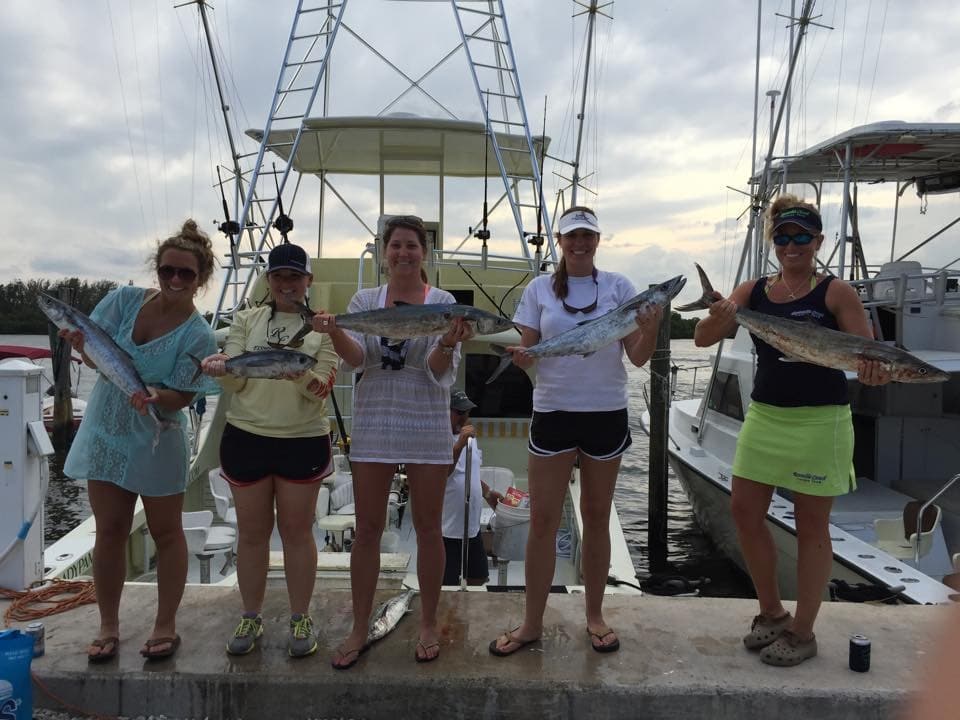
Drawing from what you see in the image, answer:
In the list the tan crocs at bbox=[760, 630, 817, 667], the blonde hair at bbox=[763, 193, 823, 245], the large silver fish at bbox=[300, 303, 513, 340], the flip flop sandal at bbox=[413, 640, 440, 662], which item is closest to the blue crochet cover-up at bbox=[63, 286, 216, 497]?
the large silver fish at bbox=[300, 303, 513, 340]

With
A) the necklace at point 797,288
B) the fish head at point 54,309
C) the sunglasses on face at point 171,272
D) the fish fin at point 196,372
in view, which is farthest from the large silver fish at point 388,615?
the necklace at point 797,288

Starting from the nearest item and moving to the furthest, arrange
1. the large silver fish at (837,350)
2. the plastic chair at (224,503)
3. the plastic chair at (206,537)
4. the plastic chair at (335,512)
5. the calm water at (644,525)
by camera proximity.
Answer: the large silver fish at (837,350)
the plastic chair at (335,512)
the plastic chair at (206,537)
the plastic chair at (224,503)
the calm water at (644,525)

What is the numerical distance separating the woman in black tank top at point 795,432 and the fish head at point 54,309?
315cm

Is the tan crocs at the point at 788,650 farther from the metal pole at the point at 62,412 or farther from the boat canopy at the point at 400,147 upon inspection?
the metal pole at the point at 62,412

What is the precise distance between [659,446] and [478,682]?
25.4ft

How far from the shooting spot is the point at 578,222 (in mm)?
3443

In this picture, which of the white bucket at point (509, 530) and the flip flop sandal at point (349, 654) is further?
the white bucket at point (509, 530)

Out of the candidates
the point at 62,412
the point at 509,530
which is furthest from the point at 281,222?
the point at 62,412

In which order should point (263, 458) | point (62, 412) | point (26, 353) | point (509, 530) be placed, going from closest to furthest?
point (263, 458), point (509, 530), point (26, 353), point (62, 412)

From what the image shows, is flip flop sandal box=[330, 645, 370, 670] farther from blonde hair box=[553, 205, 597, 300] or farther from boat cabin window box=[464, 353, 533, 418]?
boat cabin window box=[464, 353, 533, 418]

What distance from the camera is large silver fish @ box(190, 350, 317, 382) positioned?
3.09 meters

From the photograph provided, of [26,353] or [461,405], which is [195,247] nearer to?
[461,405]

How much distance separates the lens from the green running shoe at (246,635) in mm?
3336

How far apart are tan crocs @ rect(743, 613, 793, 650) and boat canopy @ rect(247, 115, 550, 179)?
252 inches
